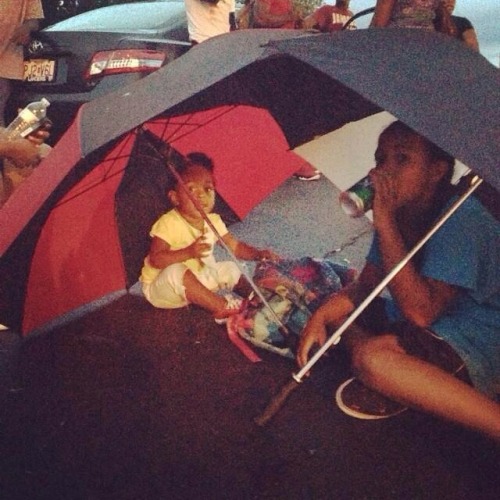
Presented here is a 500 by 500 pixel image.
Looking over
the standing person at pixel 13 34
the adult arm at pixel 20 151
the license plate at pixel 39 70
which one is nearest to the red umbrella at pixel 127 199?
the adult arm at pixel 20 151

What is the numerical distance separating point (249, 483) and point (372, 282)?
3.21ft

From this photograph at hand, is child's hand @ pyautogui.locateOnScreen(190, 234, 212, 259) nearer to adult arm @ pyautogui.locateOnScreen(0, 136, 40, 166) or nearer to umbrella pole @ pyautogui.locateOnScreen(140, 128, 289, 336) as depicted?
umbrella pole @ pyautogui.locateOnScreen(140, 128, 289, 336)

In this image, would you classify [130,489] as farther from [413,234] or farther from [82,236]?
[413,234]

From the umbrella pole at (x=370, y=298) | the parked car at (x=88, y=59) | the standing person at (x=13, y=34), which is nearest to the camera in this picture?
the umbrella pole at (x=370, y=298)

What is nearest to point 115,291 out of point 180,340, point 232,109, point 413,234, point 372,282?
point 180,340

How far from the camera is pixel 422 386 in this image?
2488mm

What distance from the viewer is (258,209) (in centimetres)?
545

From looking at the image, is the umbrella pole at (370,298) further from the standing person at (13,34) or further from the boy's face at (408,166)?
the standing person at (13,34)

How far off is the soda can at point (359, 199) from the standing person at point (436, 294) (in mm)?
29

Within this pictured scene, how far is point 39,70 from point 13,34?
57 centimetres

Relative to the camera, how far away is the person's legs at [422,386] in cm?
241

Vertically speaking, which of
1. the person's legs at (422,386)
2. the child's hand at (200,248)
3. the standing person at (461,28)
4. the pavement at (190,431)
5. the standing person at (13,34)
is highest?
the standing person at (461,28)

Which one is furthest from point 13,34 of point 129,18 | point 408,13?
point 408,13

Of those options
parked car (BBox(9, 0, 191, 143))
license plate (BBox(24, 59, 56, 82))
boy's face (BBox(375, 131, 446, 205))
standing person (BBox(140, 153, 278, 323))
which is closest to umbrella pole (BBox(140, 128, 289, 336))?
standing person (BBox(140, 153, 278, 323))
